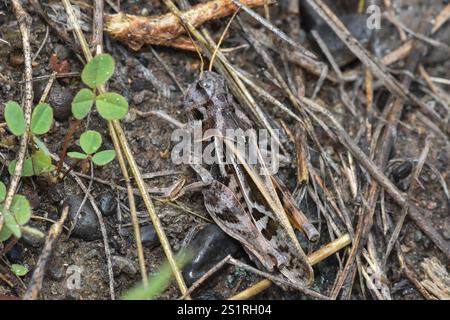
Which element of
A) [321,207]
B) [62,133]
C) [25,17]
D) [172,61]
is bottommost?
[321,207]

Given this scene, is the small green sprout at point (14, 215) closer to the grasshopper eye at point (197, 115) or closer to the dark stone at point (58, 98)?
the dark stone at point (58, 98)

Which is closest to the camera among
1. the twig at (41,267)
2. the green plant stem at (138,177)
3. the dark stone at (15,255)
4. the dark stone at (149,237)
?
the twig at (41,267)

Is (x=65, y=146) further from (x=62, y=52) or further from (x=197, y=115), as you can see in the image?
(x=197, y=115)

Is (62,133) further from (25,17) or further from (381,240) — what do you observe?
(381,240)

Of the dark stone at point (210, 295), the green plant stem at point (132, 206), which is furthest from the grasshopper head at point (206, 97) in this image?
the dark stone at point (210, 295)

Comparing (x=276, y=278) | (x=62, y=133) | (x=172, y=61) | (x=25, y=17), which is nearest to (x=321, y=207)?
(x=276, y=278)
